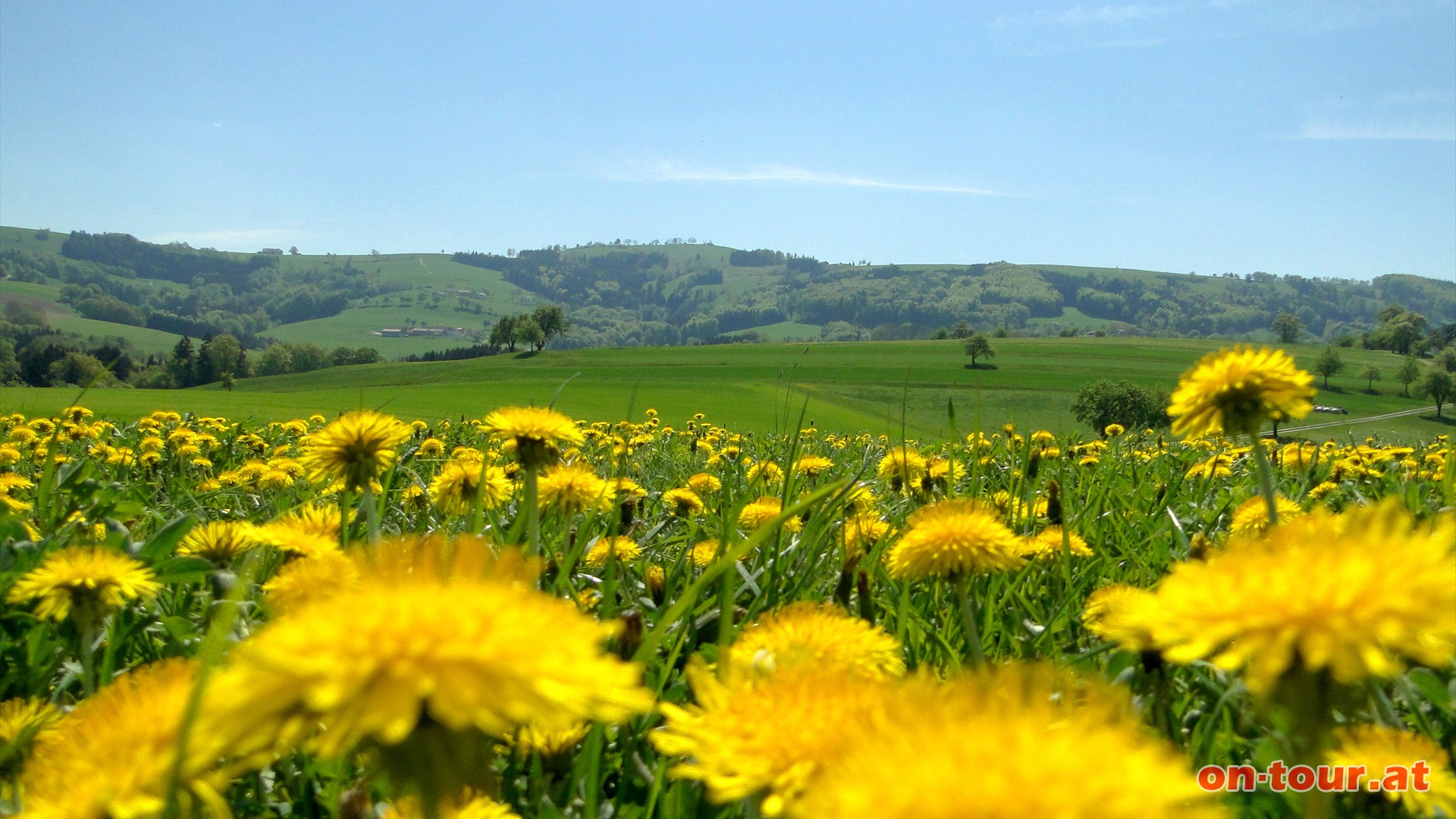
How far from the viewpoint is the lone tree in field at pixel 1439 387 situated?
287ft

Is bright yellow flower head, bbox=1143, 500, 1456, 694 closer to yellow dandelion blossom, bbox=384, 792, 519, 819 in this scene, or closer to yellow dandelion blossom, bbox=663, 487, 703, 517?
yellow dandelion blossom, bbox=384, 792, 519, 819

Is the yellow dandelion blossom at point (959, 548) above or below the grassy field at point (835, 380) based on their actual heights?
above

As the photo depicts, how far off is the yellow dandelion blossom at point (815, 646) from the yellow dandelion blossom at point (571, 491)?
1434 millimetres

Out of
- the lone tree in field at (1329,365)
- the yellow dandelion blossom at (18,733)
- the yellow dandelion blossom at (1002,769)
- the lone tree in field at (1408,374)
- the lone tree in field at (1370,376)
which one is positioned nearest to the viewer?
the yellow dandelion blossom at (1002,769)

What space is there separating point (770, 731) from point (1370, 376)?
135 metres

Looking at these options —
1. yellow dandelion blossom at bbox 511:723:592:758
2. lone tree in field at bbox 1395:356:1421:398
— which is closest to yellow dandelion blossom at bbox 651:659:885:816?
yellow dandelion blossom at bbox 511:723:592:758

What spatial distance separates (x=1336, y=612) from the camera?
78 cm

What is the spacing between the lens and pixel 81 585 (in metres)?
1.46

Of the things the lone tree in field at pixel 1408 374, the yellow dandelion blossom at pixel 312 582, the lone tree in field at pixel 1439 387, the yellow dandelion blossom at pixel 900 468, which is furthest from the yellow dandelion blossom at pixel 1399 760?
the lone tree in field at pixel 1408 374

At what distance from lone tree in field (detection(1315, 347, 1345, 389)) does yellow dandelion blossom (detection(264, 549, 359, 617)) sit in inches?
4965

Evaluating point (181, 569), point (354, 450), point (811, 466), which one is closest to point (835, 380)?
point (811, 466)

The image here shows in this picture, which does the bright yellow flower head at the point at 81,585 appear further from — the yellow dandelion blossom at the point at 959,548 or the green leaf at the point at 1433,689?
the green leaf at the point at 1433,689

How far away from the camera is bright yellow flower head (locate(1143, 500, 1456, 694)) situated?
0.76 metres

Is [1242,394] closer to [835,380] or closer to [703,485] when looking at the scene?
[703,485]
